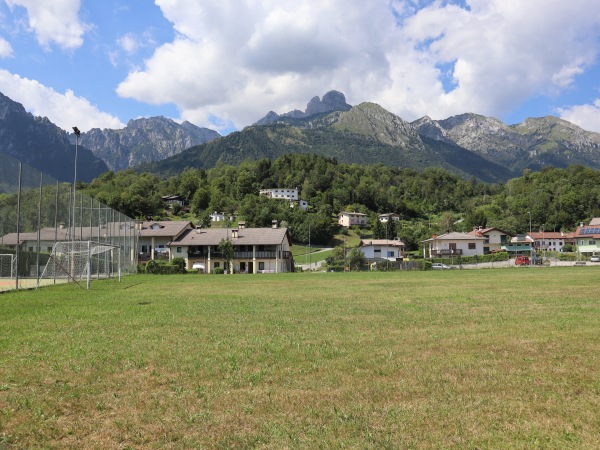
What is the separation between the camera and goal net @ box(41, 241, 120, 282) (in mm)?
30023

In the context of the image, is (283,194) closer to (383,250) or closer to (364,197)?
(364,197)

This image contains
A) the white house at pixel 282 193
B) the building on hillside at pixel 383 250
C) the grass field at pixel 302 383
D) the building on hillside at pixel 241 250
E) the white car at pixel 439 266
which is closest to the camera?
the grass field at pixel 302 383

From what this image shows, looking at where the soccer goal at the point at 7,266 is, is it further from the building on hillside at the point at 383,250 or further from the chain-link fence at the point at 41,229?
the building on hillside at the point at 383,250

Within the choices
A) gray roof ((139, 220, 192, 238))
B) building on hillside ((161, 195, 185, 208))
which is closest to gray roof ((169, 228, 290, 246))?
gray roof ((139, 220, 192, 238))

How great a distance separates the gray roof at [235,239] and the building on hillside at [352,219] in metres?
69.4

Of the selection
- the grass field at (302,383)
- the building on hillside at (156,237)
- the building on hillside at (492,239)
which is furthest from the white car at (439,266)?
the grass field at (302,383)

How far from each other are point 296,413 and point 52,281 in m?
33.4

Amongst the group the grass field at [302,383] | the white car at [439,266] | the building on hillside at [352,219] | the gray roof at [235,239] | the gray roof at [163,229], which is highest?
the building on hillside at [352,219]

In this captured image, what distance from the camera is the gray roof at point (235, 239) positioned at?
73.6 meters

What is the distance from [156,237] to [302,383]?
78262 mm

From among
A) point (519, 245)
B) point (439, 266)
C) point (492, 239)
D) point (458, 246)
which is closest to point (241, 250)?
point (439, 266)

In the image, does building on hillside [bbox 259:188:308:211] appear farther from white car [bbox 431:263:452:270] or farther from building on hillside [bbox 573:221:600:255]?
white car [bbox 431:263:452:270]

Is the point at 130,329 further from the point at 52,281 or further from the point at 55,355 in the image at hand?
the point at 52,281

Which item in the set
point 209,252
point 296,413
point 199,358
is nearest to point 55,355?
point 199,358
